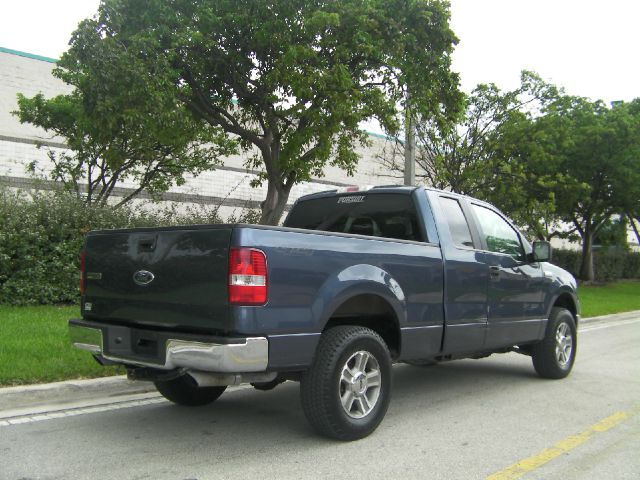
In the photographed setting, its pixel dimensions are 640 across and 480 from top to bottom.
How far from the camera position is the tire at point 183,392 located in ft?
18.0

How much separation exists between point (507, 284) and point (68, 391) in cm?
438

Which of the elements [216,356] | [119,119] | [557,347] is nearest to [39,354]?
[216,356]

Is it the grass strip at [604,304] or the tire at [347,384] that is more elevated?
the tire at [347,384]

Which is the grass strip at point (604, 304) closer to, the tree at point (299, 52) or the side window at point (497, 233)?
A: the tree at point (299, 52)

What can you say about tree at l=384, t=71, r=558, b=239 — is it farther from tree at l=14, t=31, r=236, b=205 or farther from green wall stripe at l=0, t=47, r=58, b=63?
green wall stripe at l=0, t=47, r=58, b=63

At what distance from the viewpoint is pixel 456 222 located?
19.4 feet

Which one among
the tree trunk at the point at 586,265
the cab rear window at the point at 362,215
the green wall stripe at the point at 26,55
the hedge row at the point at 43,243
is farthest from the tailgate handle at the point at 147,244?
the tree trunk at the point at 586,265

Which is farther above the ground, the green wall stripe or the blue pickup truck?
the green wall stripe

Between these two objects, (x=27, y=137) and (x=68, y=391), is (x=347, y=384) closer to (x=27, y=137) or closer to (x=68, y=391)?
(x=68, y=391)

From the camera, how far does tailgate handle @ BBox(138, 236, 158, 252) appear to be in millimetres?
4420

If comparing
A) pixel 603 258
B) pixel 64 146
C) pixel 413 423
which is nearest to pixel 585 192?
pixel 603 258

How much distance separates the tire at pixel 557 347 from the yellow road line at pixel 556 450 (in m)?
1.44

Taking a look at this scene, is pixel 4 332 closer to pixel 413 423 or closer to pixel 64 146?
pixel 413 423

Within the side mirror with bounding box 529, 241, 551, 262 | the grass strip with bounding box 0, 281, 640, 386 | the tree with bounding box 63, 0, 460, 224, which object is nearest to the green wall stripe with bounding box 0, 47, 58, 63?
the tree with bounding box 63, 0, 460, 224
